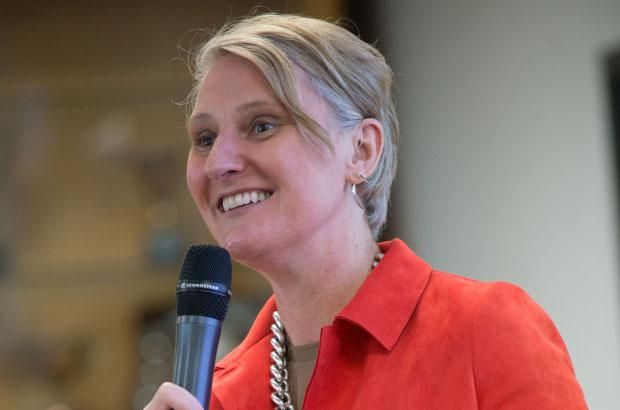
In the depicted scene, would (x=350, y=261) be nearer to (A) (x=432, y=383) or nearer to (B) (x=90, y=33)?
(A) (x=432, y=383)

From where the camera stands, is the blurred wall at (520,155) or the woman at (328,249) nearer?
the woman at (328,249)

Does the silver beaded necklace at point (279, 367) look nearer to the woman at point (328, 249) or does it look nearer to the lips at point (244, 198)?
the woman at point (328, 249)

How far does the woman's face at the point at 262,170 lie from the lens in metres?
1.33

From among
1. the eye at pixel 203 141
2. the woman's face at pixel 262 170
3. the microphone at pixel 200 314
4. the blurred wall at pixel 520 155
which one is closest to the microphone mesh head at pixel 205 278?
the microphone at pixel 200 314

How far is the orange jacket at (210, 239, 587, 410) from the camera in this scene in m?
1.19

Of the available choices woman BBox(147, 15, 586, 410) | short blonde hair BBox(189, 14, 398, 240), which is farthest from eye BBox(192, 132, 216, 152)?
short blonde hair BBox(189, 14, 398, 240)

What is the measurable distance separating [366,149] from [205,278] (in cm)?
34

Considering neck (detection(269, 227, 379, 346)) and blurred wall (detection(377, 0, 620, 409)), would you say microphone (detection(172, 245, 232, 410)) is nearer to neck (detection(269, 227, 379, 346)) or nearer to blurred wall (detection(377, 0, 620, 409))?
neck (detection(269, 227, 379, 346))

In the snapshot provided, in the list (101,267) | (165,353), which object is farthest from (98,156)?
(165,353)

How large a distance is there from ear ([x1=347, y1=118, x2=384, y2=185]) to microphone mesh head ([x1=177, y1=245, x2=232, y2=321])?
0.80ft

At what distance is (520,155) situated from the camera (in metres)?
2.76

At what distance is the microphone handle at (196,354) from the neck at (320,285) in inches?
9.0

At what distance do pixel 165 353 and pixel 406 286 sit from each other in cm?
182

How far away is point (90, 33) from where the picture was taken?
320cm
